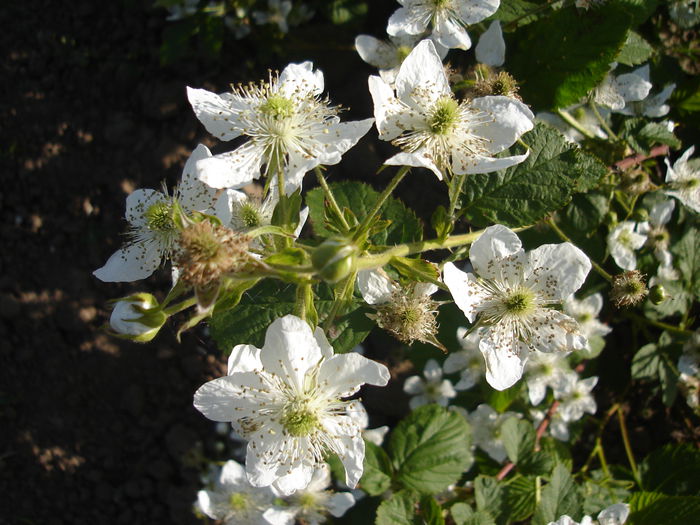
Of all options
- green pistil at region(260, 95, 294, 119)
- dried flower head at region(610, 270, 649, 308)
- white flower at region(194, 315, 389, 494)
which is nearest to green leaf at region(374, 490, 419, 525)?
white flower at region(194, 315, 389, 494)

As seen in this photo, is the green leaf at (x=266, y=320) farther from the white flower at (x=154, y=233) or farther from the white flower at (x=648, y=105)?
the white flower at (x=648, y=105)

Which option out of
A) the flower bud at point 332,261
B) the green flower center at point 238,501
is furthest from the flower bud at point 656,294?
the green flower center at point 238,501

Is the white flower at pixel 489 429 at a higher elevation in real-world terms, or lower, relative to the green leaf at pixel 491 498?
lower

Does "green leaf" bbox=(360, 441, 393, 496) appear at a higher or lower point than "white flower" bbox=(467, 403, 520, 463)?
higher

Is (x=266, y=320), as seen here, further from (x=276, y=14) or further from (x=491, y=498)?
(x=276, y=14)

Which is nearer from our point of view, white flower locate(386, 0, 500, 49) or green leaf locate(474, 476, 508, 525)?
white flower locate(386, 0, 500, 49)

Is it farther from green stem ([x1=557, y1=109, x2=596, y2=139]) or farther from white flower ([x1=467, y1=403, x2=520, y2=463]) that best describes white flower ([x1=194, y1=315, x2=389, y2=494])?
green stem ([x1=557, y1=109, x2=596, y2=139])
